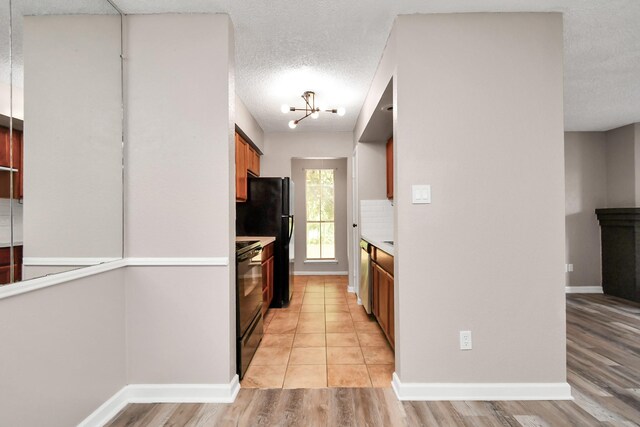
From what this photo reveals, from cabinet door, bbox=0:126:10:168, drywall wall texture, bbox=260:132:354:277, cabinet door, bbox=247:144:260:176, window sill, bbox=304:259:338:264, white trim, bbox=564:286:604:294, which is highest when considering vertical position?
drywall wall texture, bbox=260:132:354:277

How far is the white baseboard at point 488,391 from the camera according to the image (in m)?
2.10

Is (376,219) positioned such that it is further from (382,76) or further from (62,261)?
(62,261)

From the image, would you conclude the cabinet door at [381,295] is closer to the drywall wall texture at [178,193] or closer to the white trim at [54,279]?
the drywall wall texture at [178,193]

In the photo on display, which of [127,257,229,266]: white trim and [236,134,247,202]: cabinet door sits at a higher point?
[236,134,247,202]: cabinet door

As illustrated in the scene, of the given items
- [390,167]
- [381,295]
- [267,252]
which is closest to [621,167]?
[390,167]

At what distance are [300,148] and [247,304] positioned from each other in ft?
10.4

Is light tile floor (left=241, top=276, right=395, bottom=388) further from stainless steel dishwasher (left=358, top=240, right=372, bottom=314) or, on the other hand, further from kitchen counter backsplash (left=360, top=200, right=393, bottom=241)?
kitchen counter backsplash (left=360, top=200, right=393, bottom=241)

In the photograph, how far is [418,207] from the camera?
214cm

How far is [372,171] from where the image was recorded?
448 cm

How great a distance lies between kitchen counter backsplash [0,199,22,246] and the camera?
1.31 meters

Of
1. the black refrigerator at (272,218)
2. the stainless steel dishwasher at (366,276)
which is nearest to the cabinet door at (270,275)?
the black refrigerator at (272,218)

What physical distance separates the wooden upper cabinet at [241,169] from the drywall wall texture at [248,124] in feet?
0.48

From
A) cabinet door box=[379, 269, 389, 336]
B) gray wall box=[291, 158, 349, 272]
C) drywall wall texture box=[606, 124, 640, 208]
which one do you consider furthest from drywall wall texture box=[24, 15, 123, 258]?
drywall wall texture box=[606, 124, 640, 208]

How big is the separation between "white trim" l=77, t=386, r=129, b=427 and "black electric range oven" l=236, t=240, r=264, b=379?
0.68 m
